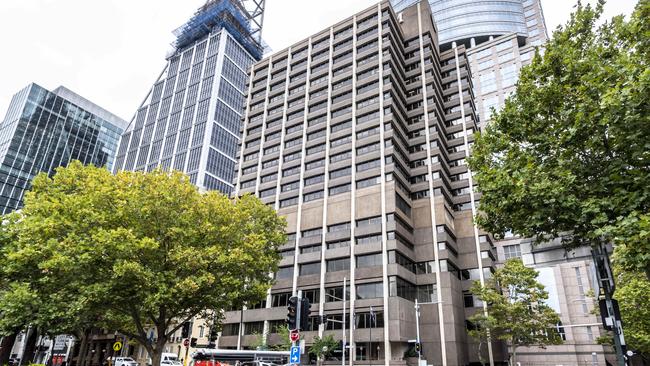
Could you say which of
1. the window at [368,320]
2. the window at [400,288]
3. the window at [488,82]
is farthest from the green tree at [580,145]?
the window at [488,82]

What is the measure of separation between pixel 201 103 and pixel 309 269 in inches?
3283

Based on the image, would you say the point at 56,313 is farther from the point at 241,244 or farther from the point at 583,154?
the point at 583,154

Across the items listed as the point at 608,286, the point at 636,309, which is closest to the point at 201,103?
the point at 636,309

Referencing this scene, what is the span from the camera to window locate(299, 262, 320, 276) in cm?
5578

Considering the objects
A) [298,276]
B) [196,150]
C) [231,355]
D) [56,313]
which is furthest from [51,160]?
[56,313]

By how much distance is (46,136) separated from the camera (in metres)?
142

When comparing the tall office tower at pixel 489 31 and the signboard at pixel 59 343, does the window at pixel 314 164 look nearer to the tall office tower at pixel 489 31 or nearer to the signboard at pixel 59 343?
the signboard at pixel 59 343

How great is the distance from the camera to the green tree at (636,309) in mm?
31328

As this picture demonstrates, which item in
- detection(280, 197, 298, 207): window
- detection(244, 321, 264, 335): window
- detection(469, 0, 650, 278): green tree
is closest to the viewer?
detection(469, 0, 650, 278): green tree

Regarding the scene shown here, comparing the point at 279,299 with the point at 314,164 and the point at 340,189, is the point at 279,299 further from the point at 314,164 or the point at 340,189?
the point at 314,164

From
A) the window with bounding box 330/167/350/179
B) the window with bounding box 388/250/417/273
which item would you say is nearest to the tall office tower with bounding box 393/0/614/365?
the window with bounding box 388/250/417/273

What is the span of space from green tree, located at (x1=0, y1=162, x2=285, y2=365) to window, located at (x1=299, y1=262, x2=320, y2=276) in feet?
89.6

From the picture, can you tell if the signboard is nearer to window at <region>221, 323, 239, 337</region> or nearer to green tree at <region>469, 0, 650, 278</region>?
window at <region>221, 323, 239, 337</region>

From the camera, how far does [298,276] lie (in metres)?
56.6
